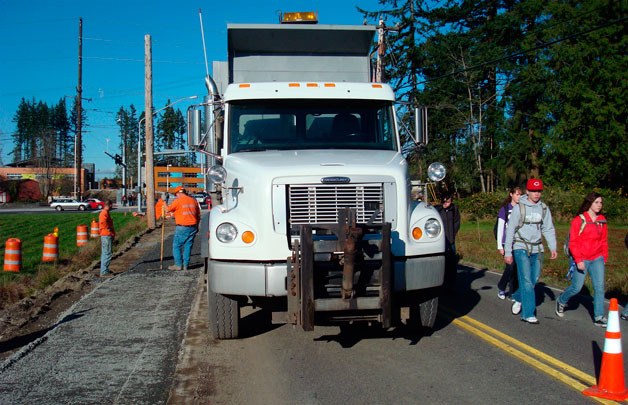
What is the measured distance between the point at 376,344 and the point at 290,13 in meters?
6.15

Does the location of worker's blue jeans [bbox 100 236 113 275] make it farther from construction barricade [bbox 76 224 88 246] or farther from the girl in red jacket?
construction barricade [bbox 76 224 88 246]

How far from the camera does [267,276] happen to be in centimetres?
644

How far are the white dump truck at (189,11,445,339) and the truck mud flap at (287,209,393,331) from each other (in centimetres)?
1

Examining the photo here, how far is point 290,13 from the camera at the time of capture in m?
11.0

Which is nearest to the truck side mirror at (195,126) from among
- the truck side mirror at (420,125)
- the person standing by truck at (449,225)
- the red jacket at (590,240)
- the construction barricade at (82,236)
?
the truck side mirror at (420,125)

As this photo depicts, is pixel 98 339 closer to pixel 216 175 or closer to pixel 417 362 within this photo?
pixel 216 175

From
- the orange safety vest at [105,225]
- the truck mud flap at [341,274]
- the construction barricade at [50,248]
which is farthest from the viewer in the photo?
the construction barricade at [50,248]

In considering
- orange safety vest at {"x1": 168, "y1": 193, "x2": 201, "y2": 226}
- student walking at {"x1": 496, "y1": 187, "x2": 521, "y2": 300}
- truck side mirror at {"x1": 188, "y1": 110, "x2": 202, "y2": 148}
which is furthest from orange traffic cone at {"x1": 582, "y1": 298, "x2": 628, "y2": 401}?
orange safety vest at {"x1": 168, "y1": 193, "x2": 201, "y2": 226}

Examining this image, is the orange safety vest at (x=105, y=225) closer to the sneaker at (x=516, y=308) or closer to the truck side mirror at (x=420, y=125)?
the truck side mirror at (x=420, y=125)

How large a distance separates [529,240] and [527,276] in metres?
0.46

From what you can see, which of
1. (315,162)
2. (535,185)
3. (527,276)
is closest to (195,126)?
(315,162)

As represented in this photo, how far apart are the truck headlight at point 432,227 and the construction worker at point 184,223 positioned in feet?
24.4

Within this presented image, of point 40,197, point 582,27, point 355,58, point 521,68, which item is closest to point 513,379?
point 355,58

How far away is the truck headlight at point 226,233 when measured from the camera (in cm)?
658
